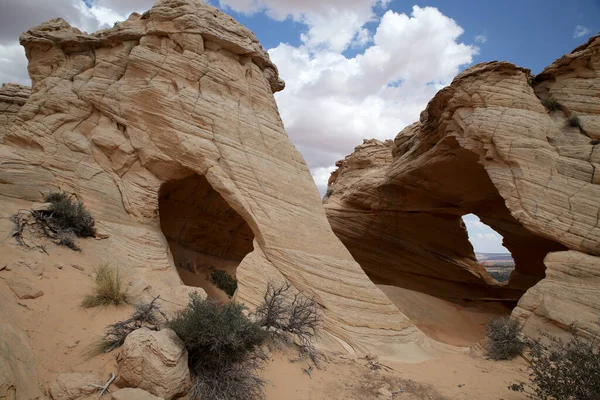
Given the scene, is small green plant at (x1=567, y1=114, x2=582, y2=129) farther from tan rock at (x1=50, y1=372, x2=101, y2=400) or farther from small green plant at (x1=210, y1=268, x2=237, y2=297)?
tan rock at (x1=50, y1=372, x2=101, y2=400)

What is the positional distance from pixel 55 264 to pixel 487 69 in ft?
38.3

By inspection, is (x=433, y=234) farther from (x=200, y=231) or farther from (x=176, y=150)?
(x=176, y=150)

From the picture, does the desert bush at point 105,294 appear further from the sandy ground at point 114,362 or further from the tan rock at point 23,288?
the tan rock at point 23,288

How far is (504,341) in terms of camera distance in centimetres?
764

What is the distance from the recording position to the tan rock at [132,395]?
3809 millimetres

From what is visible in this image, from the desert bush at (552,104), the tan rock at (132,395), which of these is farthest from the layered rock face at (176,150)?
the desert bush at (552,104)

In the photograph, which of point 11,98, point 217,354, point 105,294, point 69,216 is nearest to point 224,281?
point 69,216

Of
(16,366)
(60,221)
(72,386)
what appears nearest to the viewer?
(16,366)

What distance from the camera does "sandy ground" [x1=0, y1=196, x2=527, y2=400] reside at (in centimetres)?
450

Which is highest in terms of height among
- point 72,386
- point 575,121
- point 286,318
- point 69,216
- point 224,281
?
point 575,121

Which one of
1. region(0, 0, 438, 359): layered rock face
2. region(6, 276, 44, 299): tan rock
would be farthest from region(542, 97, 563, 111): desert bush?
region(6, 276, 44, 299): tan rock

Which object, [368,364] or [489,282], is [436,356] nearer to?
[368,364]

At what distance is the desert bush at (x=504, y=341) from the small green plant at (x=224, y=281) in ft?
26.6

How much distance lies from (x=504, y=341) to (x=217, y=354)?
6391mm
